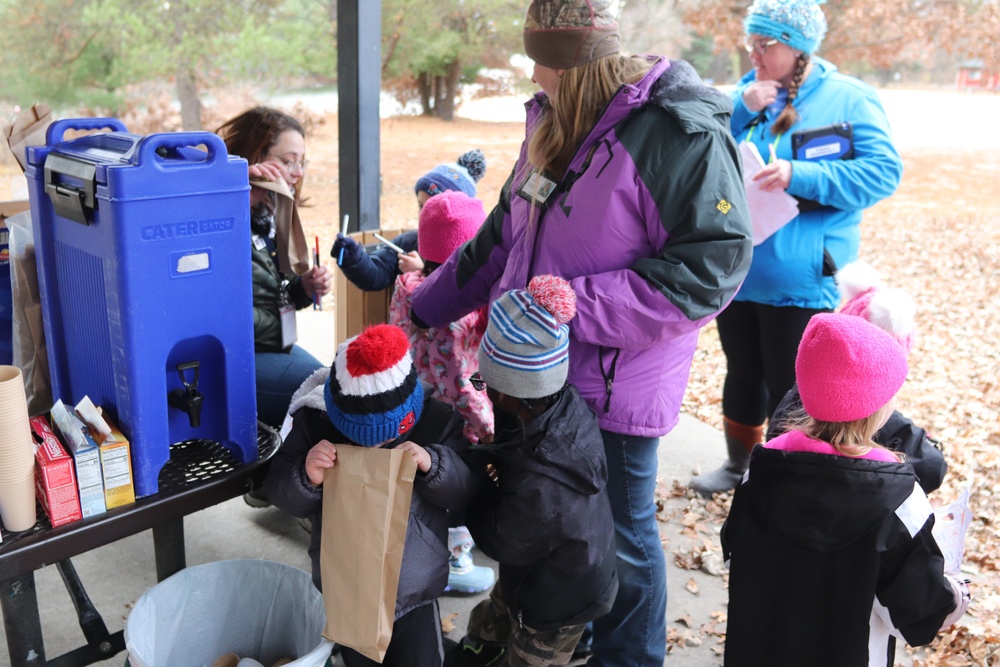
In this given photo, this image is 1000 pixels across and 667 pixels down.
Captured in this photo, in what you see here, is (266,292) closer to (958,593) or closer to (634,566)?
(634,566)

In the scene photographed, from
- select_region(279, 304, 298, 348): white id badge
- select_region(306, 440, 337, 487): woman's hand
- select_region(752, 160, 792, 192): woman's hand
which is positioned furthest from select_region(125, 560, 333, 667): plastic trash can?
select_region(752, 160, 792, 192): woman's hand

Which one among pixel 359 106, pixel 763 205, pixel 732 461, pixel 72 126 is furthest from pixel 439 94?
pixel 72 126

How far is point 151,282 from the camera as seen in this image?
1683 millimetres

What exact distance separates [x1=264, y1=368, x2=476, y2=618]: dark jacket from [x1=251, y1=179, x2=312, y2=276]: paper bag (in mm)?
755

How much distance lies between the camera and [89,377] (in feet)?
6.33

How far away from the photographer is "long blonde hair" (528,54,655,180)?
2020 millimetres

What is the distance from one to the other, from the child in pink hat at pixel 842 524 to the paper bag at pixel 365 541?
782mm

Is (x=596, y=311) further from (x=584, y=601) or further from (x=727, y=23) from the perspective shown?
(x=727, y=23)

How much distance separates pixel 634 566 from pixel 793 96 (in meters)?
1.79

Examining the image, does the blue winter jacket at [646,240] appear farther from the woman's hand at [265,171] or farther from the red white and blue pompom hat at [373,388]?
the woman's hand at [265,171]

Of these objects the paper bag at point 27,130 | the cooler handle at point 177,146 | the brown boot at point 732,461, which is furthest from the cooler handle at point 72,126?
the brown boot at point 732,461

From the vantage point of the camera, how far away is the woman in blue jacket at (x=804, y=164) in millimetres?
2926

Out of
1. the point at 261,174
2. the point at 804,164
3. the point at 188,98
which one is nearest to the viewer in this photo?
the point at 261,174

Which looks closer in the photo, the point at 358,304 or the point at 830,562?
the point at 830,562
